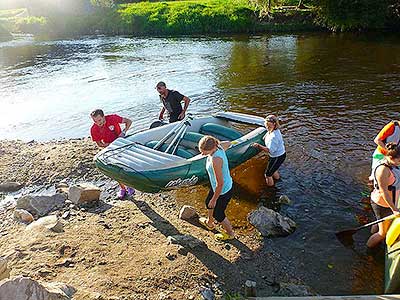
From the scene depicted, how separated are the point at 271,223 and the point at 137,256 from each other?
2150mm

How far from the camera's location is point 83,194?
720cm

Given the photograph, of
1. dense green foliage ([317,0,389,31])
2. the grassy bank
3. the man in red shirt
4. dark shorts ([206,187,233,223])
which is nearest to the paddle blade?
dark shorts ([206,187,233,223])

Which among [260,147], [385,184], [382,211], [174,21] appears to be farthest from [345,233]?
[174,21]

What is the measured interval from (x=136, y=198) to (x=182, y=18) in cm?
2462

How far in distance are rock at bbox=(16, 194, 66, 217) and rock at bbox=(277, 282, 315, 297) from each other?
4150 mm

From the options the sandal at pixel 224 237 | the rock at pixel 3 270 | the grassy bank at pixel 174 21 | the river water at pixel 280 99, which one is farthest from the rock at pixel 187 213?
the grassy bank at pixel 174 21

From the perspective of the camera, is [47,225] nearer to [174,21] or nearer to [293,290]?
[293,290]

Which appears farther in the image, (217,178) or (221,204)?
(221,204)

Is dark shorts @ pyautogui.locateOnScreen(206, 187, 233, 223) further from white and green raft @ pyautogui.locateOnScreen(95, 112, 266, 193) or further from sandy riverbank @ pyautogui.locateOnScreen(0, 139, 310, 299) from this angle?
white and green raft @ pyautogui.locateOnScreen(95, 112, 266, 193)

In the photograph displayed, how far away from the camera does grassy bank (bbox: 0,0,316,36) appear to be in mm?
28078

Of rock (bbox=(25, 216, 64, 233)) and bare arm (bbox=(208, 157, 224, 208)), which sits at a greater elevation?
bare arm (bbox=(208, 157, 224, 208))

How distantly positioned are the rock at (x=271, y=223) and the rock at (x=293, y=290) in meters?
1.16

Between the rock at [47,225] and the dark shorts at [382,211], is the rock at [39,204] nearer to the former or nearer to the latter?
the rock at [47,225]

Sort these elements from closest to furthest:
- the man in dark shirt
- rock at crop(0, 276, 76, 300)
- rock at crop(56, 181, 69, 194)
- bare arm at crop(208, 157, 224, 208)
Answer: rock at crop(0, 276, 76, 300) < bare arm at crop(208, 157, 224, 208) < rock at crop(56, 181, 69, 194) < the man in dark shirt
